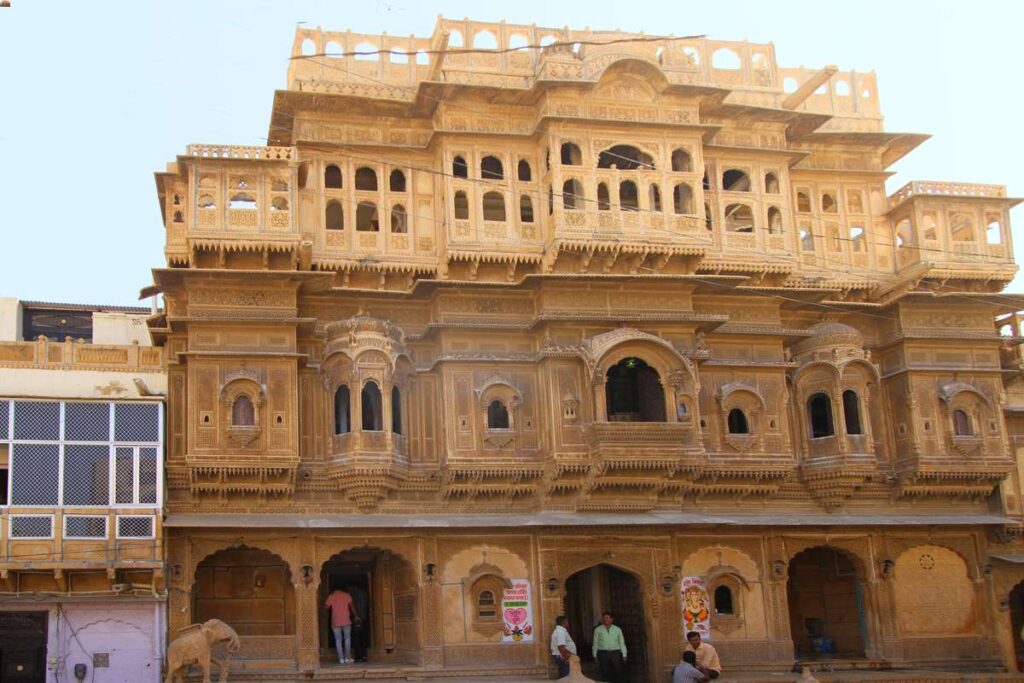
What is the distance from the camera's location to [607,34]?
29062mm

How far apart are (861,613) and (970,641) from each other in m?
2.37

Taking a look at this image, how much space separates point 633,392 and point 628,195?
14.3 ft

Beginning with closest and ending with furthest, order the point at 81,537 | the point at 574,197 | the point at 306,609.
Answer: the point at 81,537
the point at 306,609
the point at 574,197

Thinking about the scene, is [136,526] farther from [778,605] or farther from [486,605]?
[778,605]

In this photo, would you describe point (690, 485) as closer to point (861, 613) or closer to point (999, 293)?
point (861, 613)

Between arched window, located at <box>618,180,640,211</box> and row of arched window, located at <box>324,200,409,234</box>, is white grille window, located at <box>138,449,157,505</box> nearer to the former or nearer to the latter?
row of arched window, located at <box>324,200,409,234</box>

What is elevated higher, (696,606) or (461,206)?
(461,206)

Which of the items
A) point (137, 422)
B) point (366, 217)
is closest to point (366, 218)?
point (366, 217)

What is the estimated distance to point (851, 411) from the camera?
2873 cm

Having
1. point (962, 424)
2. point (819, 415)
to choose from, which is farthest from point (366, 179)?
point (962, 424)

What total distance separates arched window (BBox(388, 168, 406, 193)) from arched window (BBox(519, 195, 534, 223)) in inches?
101

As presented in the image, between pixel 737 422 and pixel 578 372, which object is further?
pixel 737 422

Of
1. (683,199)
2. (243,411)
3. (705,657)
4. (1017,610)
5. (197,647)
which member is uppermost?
(683,199)

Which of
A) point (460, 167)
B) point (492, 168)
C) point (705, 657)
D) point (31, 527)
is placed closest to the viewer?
point (705, 657)
